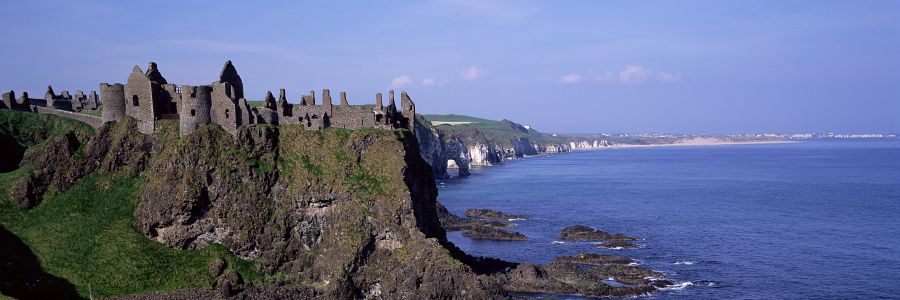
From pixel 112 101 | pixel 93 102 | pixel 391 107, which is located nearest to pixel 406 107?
pixel 391 107

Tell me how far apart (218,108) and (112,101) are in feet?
39.4

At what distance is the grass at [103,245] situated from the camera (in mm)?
62031

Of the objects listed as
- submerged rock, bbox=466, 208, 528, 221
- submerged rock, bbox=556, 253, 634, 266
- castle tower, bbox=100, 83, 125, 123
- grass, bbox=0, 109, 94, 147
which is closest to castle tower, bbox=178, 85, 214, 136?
castle tower, bbox=100, 83, 125, 123

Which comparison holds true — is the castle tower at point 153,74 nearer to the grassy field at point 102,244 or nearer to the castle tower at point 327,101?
the grassy field at point 102,244

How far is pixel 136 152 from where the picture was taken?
7281cm

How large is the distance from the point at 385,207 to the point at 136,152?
26.7 m

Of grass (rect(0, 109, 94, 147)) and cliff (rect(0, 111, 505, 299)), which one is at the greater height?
grass (rect(0, 109, 94, 147))

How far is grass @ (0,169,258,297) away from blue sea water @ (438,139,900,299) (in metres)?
37.8

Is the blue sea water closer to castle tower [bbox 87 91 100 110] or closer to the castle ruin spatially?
the castle ruin

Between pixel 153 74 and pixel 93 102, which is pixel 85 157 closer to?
pixel 153 74

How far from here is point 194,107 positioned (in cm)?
7075

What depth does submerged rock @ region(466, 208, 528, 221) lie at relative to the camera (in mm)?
120150

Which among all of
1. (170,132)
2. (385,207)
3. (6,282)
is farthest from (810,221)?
(6,282)

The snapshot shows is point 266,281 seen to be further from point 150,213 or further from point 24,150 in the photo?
point 24,150
